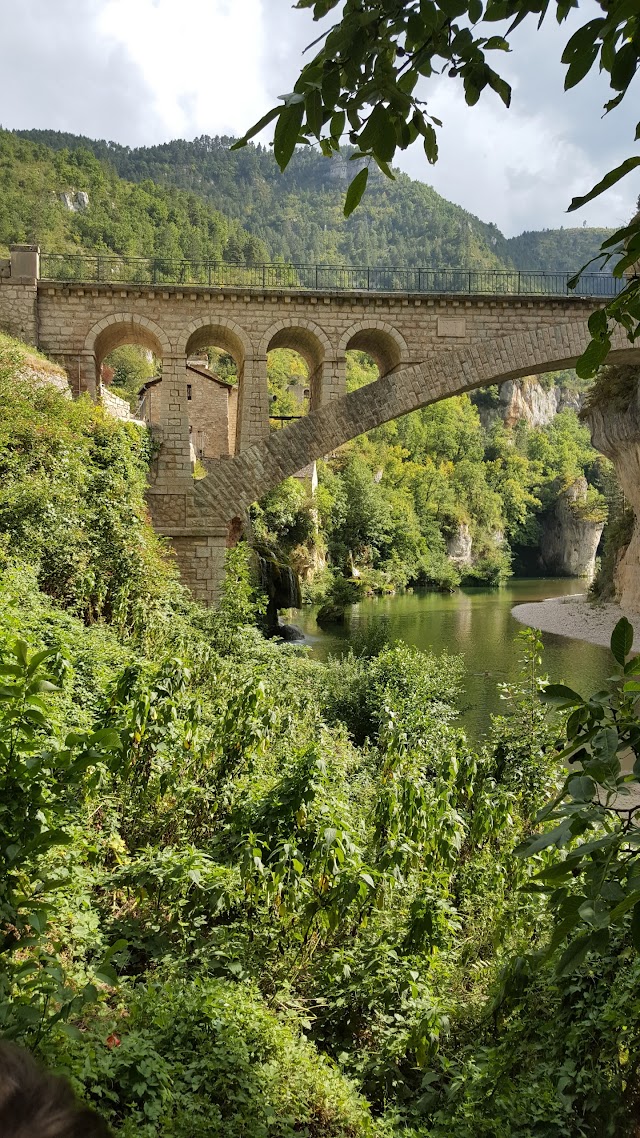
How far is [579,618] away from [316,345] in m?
12.1

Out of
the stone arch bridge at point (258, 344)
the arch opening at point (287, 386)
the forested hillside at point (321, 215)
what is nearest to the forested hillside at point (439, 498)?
the arch opening at point (287, 386)

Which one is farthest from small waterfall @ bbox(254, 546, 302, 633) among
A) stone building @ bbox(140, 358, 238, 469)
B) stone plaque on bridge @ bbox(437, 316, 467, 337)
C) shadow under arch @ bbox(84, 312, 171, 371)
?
stone plaque on bridge @ bbox(437, 316, 467, 337)

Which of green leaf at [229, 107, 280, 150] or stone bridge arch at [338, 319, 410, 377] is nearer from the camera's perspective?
green leaf at [229, 107, 280, 150]

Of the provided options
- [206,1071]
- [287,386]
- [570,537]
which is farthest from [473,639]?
[570,537]

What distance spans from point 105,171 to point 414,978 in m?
67.2

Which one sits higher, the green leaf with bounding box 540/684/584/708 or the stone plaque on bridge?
the stone plaque on bridge

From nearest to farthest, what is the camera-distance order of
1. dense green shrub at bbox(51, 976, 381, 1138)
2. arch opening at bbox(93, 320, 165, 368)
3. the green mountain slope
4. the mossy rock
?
dense green shrub at bbox(51, 976, 381, 1138)
arch opening at bbox(93, 320, 165, 368)
the mossy rock
the green mountain slope

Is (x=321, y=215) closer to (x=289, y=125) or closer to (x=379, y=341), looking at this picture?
(x=379, y=341)

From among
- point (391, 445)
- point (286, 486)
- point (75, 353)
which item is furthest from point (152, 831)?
point (391, 445)

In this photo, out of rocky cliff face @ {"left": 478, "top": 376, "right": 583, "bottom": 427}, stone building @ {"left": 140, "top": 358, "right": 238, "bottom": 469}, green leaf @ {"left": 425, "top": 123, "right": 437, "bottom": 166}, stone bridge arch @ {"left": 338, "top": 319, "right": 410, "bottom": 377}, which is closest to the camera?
green leaf @ {"left": 425, "top": 123, "right": 437, "bottom": 166}

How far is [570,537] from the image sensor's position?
5300 centimetres

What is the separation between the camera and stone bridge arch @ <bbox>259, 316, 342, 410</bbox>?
13.8 metres

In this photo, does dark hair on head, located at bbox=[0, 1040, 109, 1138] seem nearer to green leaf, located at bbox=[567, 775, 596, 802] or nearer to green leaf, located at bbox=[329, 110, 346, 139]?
green leaf, located at bbox=[567, 775, 596, 802]

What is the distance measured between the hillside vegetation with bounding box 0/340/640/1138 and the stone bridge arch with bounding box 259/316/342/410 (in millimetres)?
8336
